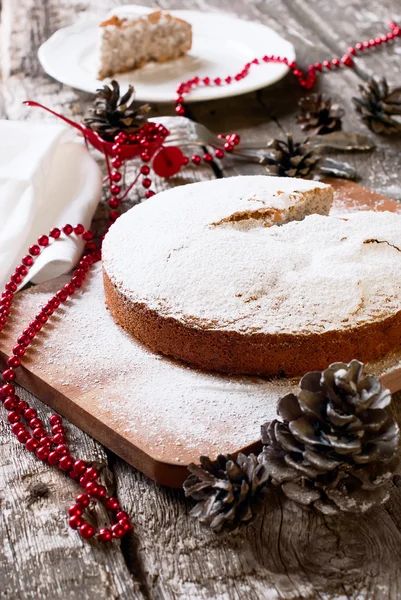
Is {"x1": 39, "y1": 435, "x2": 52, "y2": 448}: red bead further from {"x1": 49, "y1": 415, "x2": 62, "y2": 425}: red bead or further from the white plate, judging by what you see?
the white plate

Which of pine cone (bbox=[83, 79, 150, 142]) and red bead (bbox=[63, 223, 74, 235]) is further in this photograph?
pine cone (bbox=[83, 79, 150, 142])

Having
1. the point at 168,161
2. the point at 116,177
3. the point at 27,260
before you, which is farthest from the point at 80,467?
the point at 168,161

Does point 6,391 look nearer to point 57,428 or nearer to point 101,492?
point 57,428

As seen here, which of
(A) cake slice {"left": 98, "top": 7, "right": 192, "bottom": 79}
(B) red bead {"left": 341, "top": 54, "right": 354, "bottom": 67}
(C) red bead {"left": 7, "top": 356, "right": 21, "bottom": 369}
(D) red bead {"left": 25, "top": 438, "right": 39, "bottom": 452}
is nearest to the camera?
(D) red bead {"left": 25, "top": 438, "right": 39, "bottom": 452}

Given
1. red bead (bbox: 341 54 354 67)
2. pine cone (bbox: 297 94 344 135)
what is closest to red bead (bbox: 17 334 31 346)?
pine cone (bbox: 297 94 344 135)

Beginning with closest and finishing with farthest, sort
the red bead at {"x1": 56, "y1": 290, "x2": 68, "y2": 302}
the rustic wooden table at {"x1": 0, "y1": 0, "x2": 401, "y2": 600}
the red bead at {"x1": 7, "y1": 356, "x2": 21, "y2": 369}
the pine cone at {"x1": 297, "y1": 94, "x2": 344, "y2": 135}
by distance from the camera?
the rustic wooden table at {"x1": 0, "y1": 0, "x2": 401, "y2": 600}
the red bead at {"x1": 7, "y1": 356, "x2": 21, "y2": 369}
the red bead at {"x1": 56, "y1": 290, "x2": 68, "y2": 302}
the pine cone at {"x1": 297, "y1": 94, "x2": 344, "y2": 135}

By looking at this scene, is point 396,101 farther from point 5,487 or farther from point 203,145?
point 5,487

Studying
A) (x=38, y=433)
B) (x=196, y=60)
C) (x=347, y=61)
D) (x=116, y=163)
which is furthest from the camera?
(x=347, y=61)
